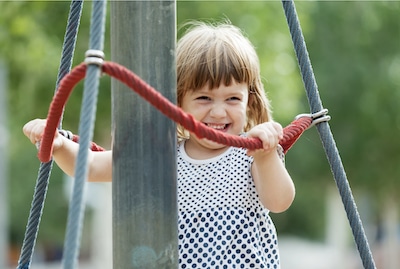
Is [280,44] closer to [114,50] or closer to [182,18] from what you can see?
[182,18]

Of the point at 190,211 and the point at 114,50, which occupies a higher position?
the point at 114,50

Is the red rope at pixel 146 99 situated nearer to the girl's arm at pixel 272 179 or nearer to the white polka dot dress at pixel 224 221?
the girl's arm at pixel 272 179

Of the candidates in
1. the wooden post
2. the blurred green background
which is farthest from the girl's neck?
the blurred green background

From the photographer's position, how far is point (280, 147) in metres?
2.81

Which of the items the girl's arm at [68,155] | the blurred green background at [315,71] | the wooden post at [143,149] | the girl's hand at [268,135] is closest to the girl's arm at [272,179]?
the girl's hand at [268,135]

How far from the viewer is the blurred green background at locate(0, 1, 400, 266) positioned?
11.1 metres

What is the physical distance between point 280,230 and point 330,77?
1376 cm

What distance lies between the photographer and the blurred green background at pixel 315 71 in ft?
36.5

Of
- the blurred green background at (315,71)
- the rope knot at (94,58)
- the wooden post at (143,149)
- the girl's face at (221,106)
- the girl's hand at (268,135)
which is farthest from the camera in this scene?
the blurred green background at (315,71)

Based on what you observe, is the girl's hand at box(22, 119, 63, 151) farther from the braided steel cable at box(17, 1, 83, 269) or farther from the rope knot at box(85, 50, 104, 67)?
the rope knot at box(85, 50, 104, 67)

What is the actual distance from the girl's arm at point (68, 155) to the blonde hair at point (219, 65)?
0.99 ft

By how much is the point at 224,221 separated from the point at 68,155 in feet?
1.66

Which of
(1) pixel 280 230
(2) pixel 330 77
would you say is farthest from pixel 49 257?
(2) pixel 330 77

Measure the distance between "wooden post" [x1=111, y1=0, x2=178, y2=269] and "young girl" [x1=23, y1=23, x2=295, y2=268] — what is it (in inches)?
13.9
